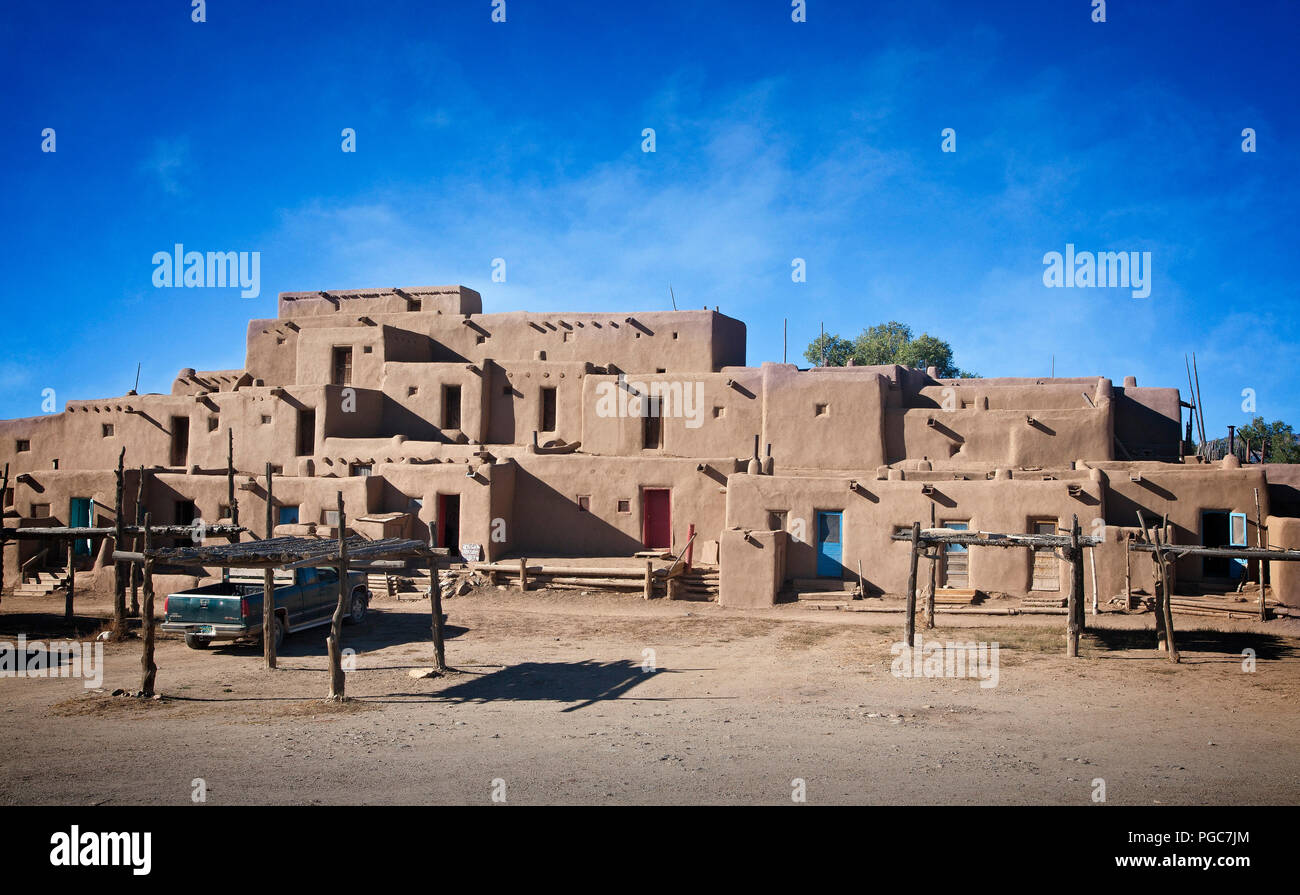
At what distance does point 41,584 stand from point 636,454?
17309 millimetres

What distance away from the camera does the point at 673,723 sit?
11.0 m

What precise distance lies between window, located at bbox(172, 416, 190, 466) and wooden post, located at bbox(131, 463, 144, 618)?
5.65m

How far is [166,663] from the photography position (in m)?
15.0

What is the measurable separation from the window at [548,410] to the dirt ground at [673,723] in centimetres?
Answer: 1295

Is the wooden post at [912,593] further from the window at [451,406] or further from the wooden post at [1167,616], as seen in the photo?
the window at [451,406]

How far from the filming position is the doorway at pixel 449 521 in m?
25.4

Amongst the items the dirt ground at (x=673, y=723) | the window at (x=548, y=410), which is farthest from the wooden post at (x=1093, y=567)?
the window at (x=548, y=410)

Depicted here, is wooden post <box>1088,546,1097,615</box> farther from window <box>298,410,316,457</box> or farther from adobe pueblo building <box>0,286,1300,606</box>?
window <box>298,410,316,457</box>

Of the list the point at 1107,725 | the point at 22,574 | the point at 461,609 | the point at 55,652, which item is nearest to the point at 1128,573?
the point at 1107,725

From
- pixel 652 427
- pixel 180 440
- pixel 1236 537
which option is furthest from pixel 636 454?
pixel 180 440

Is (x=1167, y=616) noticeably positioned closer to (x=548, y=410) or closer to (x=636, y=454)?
(x=636, y=454)

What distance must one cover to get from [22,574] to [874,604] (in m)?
23.2

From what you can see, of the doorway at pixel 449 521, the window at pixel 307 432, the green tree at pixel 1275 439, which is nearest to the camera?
the doorway at pixel 449 521

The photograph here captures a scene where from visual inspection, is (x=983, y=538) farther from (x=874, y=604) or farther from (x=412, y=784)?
(x=412, y=784)
